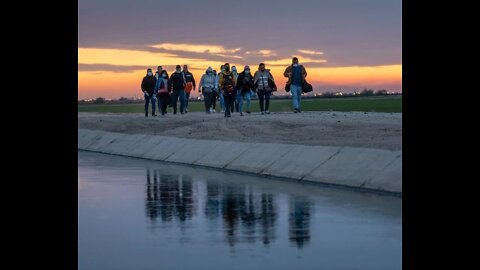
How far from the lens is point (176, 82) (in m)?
51.3

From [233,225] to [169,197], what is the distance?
4.25 meters

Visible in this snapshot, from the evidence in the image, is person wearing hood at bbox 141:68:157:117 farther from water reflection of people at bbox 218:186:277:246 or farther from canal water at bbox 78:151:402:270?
water reflection of people at bbox 218:186:277:246

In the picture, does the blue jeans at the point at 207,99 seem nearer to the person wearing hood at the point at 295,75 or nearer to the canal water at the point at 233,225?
the person wearing hood at the point at 295,75

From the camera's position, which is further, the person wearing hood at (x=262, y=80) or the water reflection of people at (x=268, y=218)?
the person wearing hood at (x=262, y=80)

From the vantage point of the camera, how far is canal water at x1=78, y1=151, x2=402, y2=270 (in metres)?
10.5

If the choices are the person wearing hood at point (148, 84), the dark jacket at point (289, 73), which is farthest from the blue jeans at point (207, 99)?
the dark jacket at point (289, 73)

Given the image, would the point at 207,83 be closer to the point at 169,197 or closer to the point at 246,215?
the point at 169,197

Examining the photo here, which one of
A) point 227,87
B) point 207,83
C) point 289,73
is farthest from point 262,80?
point 207,83

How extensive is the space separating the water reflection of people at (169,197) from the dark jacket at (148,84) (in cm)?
2813

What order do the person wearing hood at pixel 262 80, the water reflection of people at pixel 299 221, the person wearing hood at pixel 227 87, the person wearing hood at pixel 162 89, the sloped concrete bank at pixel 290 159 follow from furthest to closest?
the person wearing hood at pixel 162 89
the person wearing hood at pixel 262 80
the person wearing hood at pixel 227 87
the sloped concrete bank at pixel 290 159
the water reflection of people at pixel 299 221

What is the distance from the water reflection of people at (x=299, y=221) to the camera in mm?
11984

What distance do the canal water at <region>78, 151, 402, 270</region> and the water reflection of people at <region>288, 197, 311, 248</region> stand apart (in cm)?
1

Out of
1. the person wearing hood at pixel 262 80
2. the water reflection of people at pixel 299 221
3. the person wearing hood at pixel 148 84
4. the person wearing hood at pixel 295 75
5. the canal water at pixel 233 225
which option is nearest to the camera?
the canal water at pixel 233 225
